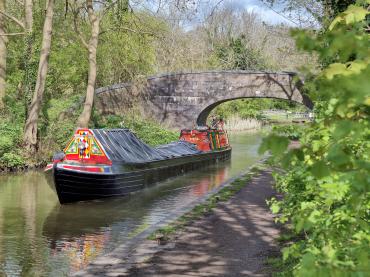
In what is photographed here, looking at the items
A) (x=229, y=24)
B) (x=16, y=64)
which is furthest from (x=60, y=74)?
(x=229, y=24)

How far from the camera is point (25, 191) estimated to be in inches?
626

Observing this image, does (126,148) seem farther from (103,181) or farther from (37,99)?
(37,99)

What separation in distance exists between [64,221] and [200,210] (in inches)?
118

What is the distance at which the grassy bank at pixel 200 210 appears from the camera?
884 centimetres

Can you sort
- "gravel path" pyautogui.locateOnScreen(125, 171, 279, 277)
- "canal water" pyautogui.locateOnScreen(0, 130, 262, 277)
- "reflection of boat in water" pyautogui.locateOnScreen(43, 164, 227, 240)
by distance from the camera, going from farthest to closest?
"reflection of boat in water" pyautogui.locateOnScreen(43, 164, 227, 240) < "canal water" pyautogui.locateOnScreen(0, 130, 262, 277) < "gravel path" pyautogui.locateOnScreen(125, 171, 279, 277)

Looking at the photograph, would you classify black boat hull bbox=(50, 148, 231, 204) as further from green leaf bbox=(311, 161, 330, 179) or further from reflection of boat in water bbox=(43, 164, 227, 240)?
green leaf bbox=(311, 161, 330, 179)

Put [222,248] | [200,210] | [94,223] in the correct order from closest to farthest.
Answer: [222,248] → [200,210] → [94,223]

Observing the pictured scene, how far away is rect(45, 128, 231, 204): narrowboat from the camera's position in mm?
14039

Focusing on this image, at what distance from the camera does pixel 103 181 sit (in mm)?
14727

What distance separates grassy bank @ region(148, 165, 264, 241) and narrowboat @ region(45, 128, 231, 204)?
2836 millimetres

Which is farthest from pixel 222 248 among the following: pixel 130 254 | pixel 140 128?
pixel 140 128

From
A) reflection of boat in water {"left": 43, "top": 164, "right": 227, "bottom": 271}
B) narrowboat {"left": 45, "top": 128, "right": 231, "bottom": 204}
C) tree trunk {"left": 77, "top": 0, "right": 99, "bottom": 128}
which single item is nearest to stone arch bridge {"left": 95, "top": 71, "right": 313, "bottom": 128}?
tree trunk {"left": 77, "top": 0, "right": 99, "bottom": 128}

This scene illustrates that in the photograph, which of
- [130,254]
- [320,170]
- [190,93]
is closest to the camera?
[320,170]

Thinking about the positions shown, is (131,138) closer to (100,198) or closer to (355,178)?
(100,198)
